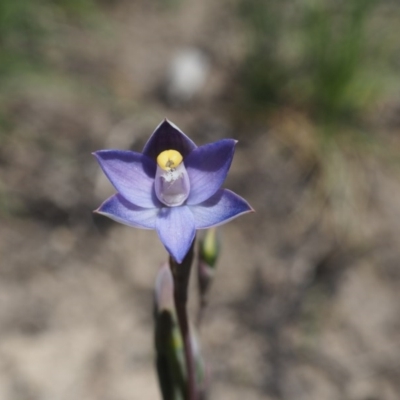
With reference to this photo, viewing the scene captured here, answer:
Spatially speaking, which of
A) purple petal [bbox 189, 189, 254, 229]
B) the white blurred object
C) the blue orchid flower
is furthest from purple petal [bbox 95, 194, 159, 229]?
the white blurred object

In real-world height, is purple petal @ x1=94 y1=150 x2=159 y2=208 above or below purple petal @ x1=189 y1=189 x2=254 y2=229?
above

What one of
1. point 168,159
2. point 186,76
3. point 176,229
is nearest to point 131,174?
point 168,159

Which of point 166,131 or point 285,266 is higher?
point 285,266

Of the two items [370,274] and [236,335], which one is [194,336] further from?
[370,274]

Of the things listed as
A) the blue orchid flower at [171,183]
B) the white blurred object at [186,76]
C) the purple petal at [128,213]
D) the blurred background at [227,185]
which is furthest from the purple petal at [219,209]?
the white blurred object at [186,76]

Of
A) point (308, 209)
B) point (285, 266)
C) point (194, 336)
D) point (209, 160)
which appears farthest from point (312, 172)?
point (209, 160)

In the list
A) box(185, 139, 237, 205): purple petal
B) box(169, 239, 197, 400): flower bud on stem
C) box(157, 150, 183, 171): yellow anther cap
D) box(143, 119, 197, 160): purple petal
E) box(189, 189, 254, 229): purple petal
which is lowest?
box(169, 239, 197, 400): flower bud on stem

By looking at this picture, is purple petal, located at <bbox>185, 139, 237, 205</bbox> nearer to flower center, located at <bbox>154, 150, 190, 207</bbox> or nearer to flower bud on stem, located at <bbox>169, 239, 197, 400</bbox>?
flower center, located at <bbox>154, 150, 190, 207</bbox>
